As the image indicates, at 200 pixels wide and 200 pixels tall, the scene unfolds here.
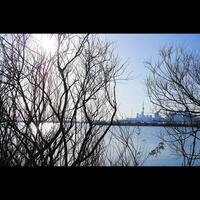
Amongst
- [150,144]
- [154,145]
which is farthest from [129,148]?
[154,145]

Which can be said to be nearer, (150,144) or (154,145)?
(150,144)

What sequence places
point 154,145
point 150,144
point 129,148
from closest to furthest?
point 129,148
point 150,144
point 154,145

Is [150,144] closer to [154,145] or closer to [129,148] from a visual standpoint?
[154,145]

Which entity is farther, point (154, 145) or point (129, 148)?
point (154, 145)

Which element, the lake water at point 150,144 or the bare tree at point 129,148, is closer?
the bare tree at point 129,148

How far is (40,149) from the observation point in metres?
2.90

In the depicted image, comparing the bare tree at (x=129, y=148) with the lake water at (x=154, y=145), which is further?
the lake water at (x=154, y=145)

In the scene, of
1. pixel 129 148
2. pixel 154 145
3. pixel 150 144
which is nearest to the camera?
pixel 129 148

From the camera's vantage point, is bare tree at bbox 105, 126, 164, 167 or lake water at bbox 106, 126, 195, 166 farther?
lake water at bbox 106, 126, 195, 166

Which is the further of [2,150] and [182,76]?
[182,76]
